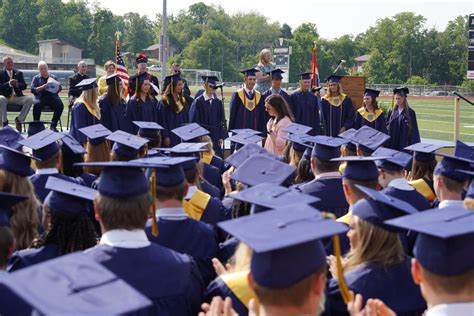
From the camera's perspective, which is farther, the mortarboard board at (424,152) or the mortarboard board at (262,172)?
the mortarboard board at (424,152)

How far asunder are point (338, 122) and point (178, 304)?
32.3 feet

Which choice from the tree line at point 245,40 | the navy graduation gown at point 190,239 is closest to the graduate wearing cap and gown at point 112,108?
the navy graduation gown at point 190,239

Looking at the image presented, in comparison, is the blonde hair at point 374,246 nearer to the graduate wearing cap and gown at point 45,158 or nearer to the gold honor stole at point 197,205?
the gold honor stole at point 197,205

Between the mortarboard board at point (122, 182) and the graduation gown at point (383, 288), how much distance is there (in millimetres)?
1001

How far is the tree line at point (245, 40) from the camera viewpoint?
7288 cm

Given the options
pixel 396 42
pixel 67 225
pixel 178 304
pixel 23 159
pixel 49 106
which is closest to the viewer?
pixel 178 304

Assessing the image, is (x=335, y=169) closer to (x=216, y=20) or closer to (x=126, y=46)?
(x=126, y=46)

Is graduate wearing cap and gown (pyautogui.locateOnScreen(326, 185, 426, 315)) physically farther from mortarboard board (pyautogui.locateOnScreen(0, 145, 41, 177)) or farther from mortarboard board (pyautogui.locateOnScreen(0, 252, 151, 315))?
mortarboard board (pyautogui.locateOnScreen(0, 145, 41, 177))

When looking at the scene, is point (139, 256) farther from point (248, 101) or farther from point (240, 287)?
point (248, 101)

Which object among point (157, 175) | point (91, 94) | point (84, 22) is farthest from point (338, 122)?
point (84, 22)

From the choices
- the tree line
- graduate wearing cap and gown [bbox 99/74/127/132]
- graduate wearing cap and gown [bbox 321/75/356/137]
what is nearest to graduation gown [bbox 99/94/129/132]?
graduate wearing cap and gown [bbox 99/74/127/132]

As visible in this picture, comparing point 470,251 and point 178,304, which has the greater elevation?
point 470,251

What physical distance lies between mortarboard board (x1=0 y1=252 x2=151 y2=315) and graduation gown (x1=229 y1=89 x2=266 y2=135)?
32.6 ft

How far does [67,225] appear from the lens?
12.1ft
